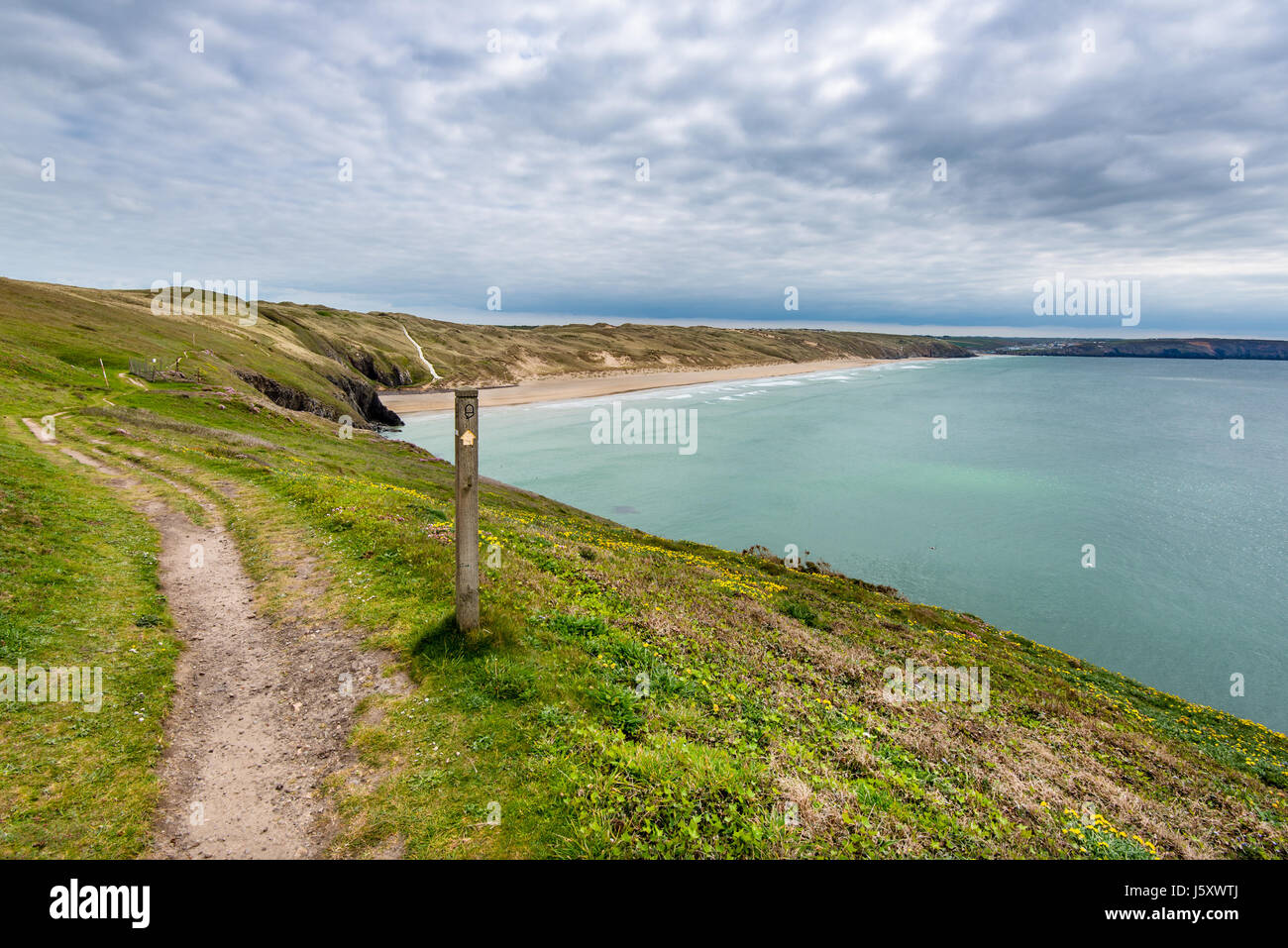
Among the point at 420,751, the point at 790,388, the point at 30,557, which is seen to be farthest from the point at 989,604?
the point at 790,388

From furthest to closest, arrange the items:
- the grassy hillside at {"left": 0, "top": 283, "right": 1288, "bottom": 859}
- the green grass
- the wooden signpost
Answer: the wooden signpost → the grassy hillside at {"left": 0, "top": 283, "right": 1288, "bottom": 859} → the green grass

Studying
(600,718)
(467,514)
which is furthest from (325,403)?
(600,718)

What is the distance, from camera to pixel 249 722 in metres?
8.62

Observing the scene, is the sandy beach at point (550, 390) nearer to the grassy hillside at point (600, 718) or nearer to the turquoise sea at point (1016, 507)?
the turquoise sea at point (1016, 507)

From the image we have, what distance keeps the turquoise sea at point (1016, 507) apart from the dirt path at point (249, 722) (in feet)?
110

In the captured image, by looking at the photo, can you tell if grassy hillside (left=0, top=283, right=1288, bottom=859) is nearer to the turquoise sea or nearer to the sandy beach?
the turquoise sea

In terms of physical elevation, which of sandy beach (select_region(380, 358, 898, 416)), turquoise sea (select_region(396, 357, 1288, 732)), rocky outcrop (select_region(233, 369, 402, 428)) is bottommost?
turquoise sea (select_region(396, 357, 1288, 732))

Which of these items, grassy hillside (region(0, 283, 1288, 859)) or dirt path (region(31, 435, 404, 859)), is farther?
grassy hillside (region(0, 283, 1288, 859))

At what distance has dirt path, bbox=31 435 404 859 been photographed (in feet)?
21.3

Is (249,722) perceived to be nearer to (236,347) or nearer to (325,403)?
(325,403)

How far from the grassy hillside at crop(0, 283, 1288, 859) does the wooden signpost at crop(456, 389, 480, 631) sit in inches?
21.5

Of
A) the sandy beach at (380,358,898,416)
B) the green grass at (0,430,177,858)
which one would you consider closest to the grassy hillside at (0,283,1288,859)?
the green grass at (0,430,177,858)

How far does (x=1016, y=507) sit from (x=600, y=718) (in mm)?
58127

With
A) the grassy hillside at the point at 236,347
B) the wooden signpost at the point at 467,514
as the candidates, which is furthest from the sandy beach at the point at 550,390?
the wooden signpost at the point at 467,514
